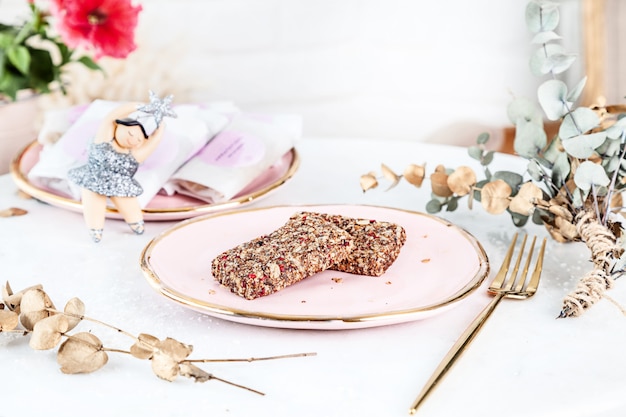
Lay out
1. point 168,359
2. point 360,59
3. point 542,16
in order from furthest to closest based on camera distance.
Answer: point 360,59 → point 542,16 → point 168,359

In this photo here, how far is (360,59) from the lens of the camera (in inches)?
96.5

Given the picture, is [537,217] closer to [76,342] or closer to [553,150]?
[553,150]

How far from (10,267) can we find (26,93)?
512 mm

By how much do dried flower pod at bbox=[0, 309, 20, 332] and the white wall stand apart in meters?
1.61

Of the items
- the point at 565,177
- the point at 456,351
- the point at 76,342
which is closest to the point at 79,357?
the point at 76,342

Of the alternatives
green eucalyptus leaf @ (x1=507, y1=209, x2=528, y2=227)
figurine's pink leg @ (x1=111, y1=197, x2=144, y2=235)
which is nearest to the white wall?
figurine's pink leg @ (x1=111, y1=197, x2=144, y2=235)

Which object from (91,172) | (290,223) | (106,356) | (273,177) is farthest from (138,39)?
(106,356)

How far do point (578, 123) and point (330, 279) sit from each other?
0.29m

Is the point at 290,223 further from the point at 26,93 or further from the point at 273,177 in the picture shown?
the point at 26,93

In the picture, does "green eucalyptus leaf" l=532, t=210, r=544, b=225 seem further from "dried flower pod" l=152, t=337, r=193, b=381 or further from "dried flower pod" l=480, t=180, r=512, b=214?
"dried flower pod" l=152, t=337, r=193, b=381

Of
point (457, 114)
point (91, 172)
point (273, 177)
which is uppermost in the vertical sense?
point (91, 172)

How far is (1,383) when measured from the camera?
641 millimetres

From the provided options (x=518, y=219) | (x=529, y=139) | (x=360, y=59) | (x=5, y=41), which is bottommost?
(x=360, y=59)

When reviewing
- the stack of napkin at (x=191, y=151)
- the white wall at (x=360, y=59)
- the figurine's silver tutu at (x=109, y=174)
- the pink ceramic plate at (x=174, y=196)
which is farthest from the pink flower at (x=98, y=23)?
the white wall at (x=360, y=59)
